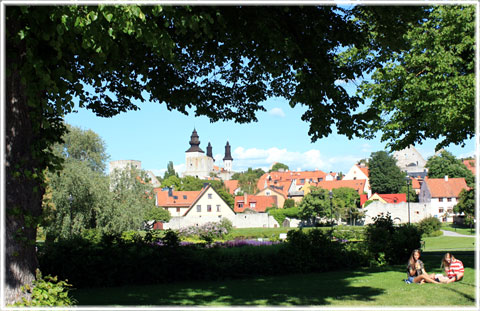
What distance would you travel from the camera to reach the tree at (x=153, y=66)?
644 cm

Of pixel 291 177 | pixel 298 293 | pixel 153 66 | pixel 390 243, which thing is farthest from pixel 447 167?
pixel 153 66

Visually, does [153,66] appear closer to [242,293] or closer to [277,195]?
[242,293]

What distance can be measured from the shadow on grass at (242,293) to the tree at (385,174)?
90014 mm

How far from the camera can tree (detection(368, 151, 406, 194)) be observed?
99.6 m

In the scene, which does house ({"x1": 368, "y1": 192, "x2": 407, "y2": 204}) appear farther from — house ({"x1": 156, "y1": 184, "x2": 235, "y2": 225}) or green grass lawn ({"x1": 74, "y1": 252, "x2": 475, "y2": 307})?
green grass lawn ({"x1": 74, "y1": 252, "x2": 475, "y2": 307})

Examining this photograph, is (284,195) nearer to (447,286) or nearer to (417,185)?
(417,185)

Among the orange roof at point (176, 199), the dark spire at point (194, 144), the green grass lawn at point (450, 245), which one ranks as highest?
the dark spire at point (194, 144)

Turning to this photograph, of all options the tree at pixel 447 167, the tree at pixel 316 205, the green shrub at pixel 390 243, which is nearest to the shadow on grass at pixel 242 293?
the green shrub at pixel 390 243

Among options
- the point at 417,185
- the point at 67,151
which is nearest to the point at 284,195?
the point at 417,185

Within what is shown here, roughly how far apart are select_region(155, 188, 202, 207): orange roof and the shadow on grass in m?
79.4

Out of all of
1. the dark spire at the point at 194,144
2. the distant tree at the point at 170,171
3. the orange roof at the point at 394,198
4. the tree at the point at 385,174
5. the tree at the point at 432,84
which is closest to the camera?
the tree at the point at 432,84

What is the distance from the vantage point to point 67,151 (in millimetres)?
48438

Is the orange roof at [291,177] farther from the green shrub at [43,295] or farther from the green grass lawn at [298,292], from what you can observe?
the green shrub at [43,295]

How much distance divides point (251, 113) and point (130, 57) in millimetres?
4193
